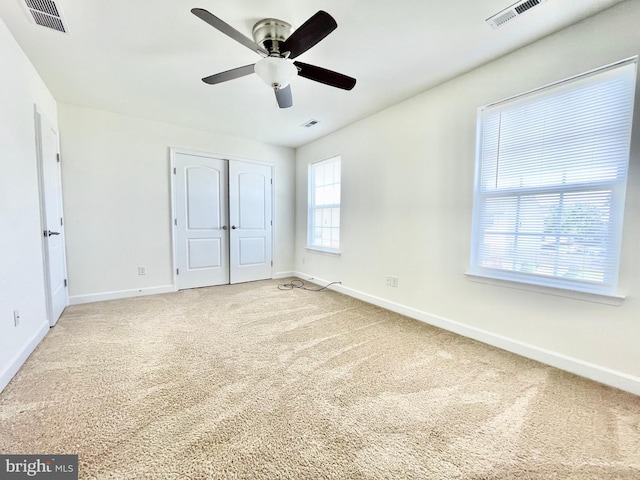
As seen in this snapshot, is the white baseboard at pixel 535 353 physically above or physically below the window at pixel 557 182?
below

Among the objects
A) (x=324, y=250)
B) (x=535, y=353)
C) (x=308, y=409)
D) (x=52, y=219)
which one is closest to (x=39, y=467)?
(x=308, y=409)

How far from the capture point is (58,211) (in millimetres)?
3057

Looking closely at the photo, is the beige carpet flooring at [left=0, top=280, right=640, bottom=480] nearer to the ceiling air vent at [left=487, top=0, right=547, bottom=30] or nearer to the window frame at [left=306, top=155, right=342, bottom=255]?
the window frame at [left=306, top=155, right=342, bottom=255]

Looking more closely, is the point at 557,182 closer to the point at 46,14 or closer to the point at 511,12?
the point at 511,12

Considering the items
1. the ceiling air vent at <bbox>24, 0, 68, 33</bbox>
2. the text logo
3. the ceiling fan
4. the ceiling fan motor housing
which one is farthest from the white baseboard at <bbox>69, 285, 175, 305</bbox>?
the ceiling fan motor housing

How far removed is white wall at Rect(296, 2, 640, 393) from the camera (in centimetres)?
173

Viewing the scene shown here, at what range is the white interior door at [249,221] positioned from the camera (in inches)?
176

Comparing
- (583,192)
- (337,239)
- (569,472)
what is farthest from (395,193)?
(569,472)

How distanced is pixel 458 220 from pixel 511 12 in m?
1.55

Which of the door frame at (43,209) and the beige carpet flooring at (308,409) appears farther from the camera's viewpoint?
the door frame at (43,209)

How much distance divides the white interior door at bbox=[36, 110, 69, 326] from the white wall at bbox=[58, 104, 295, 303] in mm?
165

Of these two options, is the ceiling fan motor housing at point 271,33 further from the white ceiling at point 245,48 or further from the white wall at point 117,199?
the white wall at point 117,199

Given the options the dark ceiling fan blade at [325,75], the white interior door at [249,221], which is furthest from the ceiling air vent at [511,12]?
the white interior door at [249,221]

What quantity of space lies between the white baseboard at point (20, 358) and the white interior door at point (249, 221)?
2392mm
